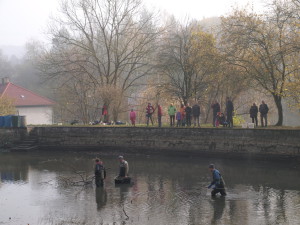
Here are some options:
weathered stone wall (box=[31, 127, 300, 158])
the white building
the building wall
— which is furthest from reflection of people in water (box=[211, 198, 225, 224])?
the building wall

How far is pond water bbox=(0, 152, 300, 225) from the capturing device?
641 inches

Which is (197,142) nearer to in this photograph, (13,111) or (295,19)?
(295,19)

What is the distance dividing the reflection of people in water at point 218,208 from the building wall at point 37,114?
4375 cm

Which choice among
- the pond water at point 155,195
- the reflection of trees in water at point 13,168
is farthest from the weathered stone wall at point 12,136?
the pond water at point 155,195

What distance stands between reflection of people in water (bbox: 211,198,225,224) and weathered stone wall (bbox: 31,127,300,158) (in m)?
10.4

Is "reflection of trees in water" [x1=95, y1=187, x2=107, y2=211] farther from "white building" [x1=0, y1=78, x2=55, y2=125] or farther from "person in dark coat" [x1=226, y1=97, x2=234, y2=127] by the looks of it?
"white building" [x1=0, y1=78, x2=55, y2=125]

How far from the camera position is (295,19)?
90.6 ft

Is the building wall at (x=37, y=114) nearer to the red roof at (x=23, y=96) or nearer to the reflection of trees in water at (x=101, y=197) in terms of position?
the red roof at (x=23, y=96)

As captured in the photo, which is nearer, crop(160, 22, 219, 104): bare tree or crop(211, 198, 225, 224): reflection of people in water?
crop(211, 198, 225, 224): reflection of people in water

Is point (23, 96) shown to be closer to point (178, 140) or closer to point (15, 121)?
A: point (15, 121)

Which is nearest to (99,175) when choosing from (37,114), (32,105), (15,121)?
(15,121)

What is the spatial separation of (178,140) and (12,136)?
15.0 m

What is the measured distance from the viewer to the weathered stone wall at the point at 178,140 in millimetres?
27797

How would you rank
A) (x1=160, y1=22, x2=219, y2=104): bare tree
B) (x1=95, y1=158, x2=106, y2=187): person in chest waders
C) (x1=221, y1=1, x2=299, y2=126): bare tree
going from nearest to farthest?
(x1=95, y1=158, x2=106, y2=187): person in chest waders < (x1=221, y1=1, x2=299, y2=126): bare tree < (x1=160, y1=22, x2=219, y2=104): bare tree
